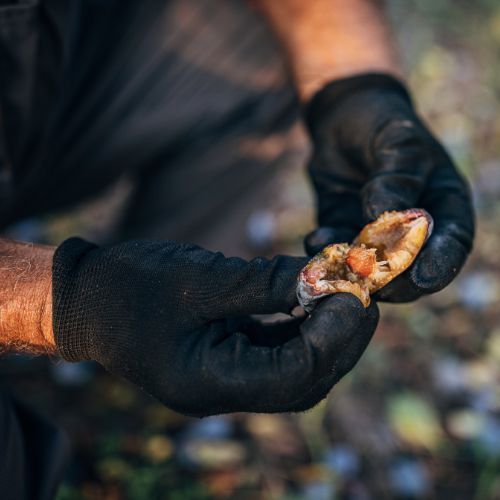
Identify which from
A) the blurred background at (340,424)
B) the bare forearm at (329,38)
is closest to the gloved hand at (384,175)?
the bare forearm at (329,38)

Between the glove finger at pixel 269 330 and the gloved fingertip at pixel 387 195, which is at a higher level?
the gloved fingertip at pixel 387 195

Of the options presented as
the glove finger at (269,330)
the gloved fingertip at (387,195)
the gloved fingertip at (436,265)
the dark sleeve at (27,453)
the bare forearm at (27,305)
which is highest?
the gloved fingertip at (387,195)

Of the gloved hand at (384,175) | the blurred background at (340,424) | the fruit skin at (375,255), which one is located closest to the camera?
the fruit skin at (375,255)

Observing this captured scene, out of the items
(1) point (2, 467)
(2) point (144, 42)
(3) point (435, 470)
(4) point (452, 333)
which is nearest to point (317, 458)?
(3) point (435, 470)

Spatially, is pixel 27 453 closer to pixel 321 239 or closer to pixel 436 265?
pixel 321 239

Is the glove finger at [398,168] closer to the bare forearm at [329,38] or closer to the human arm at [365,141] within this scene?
the human arm at [365,141]

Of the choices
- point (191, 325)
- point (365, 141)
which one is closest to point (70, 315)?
point (191, 325)
